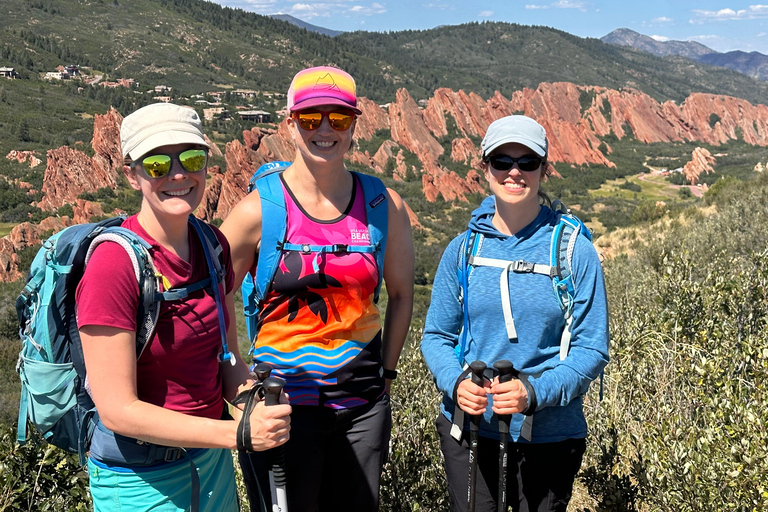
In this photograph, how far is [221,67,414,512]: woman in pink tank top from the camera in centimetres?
251

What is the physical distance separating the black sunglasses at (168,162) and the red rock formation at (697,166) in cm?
7492

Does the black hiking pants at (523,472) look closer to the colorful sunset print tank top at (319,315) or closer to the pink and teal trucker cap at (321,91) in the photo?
the colorful sunset print tank top at (319,315)

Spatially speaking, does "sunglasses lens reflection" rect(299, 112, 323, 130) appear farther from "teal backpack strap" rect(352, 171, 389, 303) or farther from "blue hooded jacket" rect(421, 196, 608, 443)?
"blue hooded jacket" rect(421, 196, 608, 443)

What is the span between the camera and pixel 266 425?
1.95 meters

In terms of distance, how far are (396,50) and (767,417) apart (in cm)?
19523

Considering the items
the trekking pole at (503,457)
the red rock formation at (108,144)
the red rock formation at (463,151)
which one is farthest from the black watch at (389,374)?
the red rock formation at (463,151)

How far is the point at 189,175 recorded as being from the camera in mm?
2078

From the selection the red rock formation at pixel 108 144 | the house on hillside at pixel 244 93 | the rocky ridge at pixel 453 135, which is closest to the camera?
the rocky ridge at pixel 453 135

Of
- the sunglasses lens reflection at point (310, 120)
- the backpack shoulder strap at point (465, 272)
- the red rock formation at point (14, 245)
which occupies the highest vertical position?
the sunglasses lens reflection at point (310, 120)

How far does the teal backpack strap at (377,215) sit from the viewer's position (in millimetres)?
2646

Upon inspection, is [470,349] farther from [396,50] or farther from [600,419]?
[396,50]

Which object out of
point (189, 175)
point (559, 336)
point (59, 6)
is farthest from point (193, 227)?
point (59, 6)

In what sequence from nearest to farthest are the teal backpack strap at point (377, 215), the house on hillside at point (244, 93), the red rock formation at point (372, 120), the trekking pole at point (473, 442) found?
the trekking pole at point (473, 442) < the teal backpack strap at point (377, 215) < the red rock formation at point (372, 120) < the house on hillside at point (244, 93)

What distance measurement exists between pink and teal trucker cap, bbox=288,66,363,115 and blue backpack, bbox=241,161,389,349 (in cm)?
34
